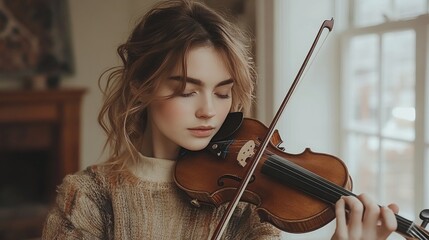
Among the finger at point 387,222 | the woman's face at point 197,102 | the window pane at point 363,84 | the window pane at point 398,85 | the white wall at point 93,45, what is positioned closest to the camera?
the finger at point 387,222

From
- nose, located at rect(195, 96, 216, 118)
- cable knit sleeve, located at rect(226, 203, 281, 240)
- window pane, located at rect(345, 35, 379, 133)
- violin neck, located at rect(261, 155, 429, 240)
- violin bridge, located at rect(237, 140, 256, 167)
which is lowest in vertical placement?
cable knit sleeve, located at rect(226, 203, 281, 240)

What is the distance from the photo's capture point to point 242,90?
40.3 inches

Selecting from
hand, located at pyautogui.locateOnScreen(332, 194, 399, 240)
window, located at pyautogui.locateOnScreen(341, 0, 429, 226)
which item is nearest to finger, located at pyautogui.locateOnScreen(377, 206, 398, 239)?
hand, located at pyautogui.locateOnScreen(332, 194, 399, 240)

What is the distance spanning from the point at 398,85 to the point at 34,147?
277cm

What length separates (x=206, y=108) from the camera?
95 centimetres

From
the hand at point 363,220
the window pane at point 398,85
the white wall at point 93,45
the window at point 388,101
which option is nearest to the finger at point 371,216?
the hand at point 363,220

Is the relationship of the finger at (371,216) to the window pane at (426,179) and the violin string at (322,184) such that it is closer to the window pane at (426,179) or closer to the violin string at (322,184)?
the violin string at (322,184)

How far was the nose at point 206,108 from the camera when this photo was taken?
95cm

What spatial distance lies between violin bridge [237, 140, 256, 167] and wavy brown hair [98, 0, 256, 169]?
0.09 meters

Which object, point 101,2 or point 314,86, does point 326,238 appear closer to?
point 314,86

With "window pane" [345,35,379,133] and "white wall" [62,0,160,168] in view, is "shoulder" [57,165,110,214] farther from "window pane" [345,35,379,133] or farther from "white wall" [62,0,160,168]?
"white wall" [62,0,160,168]

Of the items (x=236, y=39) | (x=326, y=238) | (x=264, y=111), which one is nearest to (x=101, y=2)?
(x=264, y=111)

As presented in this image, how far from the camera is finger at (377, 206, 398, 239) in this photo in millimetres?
810

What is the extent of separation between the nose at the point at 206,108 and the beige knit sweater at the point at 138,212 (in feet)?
0.44
